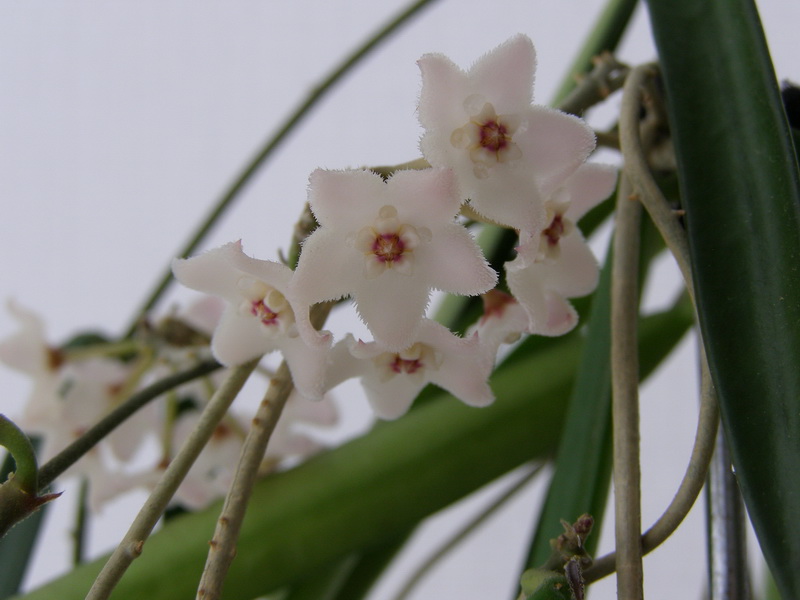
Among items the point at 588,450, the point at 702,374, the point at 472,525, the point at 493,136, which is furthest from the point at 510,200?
the point at 472,525

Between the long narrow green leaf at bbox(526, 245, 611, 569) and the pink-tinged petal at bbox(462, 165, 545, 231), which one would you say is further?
the long narrow green leaf at bbox(526, 245, 611, 569)

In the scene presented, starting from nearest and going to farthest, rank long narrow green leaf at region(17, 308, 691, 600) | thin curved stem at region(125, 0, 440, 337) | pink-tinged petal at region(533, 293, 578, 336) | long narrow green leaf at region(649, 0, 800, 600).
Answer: long narrow green leaf at region(649, 0, 800, 600) < pink-tinged petal at region(533, 293, 578, 336) < long narrow green leaf at region(17, 308, 691, 600) < thin curved stem at region(125, 0, 440, 337)

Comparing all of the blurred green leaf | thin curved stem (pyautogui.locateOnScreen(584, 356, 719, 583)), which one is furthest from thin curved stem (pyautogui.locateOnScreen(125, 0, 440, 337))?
thin curved stem (pyautogui.locateOnScreen(584, 356, 719, 583))

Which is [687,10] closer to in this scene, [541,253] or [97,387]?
[541,253]

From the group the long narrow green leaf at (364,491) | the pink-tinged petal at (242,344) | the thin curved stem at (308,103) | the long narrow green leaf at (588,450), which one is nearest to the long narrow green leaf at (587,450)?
the long narrow green leaf at (588,450)

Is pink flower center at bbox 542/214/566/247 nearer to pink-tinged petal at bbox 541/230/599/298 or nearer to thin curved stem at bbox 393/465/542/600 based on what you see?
pink-tinged petal at bbox 541/230/599/298

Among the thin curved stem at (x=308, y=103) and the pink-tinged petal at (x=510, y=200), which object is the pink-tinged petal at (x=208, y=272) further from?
the thin curved stem at (x=308, y=103)

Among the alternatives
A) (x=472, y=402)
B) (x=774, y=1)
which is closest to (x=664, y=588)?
(x=774, y=1)
